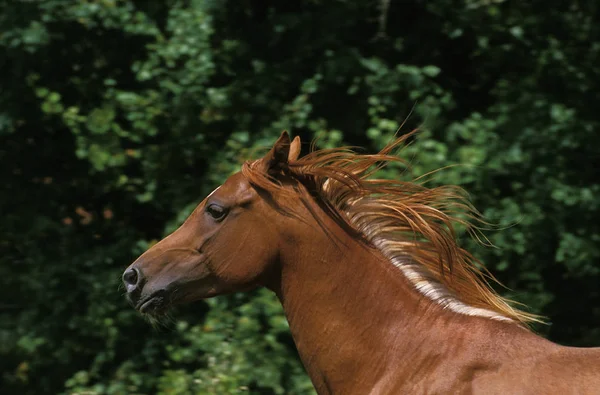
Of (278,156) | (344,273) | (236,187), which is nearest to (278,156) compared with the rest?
(278,156)

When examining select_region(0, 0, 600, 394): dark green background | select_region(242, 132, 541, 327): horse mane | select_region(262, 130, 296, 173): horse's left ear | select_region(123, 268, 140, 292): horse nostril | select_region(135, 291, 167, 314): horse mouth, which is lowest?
select_region(0, 0, 600, 394): dark green background

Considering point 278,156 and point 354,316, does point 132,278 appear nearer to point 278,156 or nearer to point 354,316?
point 278,156

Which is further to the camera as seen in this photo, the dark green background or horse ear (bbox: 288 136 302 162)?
the dark green background

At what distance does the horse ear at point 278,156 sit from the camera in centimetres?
294

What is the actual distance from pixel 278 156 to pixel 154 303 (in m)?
0.65

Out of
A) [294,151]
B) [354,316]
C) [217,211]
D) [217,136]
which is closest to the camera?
[354,316]

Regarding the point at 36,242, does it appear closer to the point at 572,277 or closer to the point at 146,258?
the point at 146,258

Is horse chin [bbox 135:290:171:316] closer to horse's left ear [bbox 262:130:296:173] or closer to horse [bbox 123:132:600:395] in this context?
horse [bbox 123:132:600:395]

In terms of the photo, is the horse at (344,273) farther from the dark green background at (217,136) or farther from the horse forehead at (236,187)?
the dark green background at (217,136)

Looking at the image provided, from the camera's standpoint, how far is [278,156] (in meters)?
2.97

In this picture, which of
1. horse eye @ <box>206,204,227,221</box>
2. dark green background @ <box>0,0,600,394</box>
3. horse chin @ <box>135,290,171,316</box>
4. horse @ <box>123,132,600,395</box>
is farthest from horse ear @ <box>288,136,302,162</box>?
dark green background @ <box>0,0,600,394</box>

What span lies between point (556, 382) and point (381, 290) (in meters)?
0.62

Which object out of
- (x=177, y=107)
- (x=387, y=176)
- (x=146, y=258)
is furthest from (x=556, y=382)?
(x=177, y=107)

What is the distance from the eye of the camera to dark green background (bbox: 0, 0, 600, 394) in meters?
5.30
